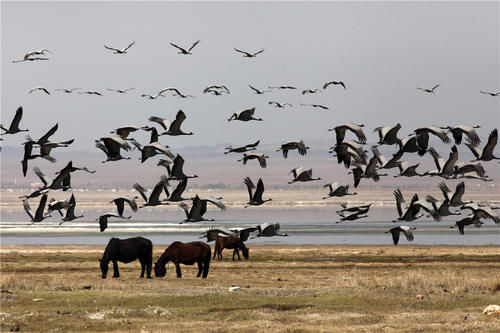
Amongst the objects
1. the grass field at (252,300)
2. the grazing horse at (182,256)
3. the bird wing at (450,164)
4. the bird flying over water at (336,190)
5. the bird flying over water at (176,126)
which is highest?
the bird flying over water at (176,126)

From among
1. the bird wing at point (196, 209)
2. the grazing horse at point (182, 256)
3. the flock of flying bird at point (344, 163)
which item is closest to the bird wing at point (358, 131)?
the flock of flying bird at point (344, 163)

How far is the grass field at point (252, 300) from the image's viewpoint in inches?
984

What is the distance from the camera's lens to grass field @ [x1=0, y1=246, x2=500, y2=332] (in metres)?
25.0

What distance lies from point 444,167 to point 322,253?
2949 cm

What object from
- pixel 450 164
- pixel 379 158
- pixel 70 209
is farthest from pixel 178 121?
pixel 450 164

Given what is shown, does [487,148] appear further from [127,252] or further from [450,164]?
[127,252]

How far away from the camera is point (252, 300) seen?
29531 millimetres

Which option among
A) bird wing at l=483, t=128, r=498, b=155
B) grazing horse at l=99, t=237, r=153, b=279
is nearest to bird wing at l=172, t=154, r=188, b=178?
grazing horse at l=99, t=237, r=153, b=279

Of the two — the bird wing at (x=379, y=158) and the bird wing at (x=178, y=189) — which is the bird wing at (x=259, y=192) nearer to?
the bird wing at (x=178, y=189)

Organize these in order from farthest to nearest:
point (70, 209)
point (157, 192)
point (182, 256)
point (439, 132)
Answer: point (182, 256), point (70, 209), point (157, 192), point (439, 132)

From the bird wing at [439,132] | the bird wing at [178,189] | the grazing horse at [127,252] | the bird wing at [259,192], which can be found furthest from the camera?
the grazing horse at [127,252]

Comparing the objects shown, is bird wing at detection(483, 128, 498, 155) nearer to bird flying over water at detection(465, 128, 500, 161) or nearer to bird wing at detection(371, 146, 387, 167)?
bird flying over water at detection(465, 128, 500, 161)

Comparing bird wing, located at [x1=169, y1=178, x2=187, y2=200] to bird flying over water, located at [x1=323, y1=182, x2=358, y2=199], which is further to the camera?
bird flying over water, located at [x1=323, y1=182, x2=358, y2=199]

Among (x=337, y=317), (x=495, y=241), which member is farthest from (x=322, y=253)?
(x=337, y=317)
